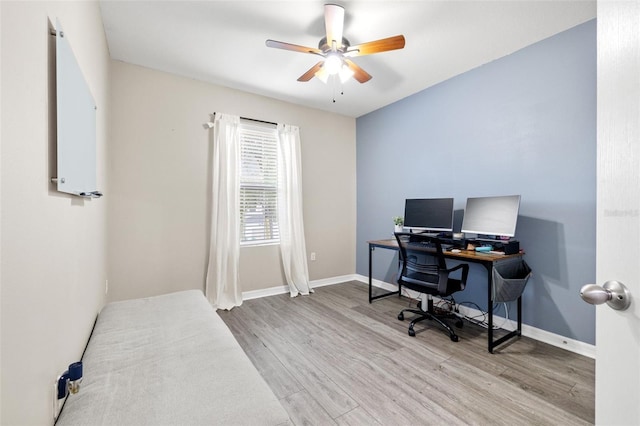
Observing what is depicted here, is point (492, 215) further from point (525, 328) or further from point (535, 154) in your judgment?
point (525, 328)

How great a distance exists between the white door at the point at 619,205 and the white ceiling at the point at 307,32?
1.86 metres

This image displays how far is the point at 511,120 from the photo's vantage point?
8.66 ft

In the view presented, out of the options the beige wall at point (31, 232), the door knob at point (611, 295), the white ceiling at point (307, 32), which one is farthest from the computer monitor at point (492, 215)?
the beige wall at point (31, 232)

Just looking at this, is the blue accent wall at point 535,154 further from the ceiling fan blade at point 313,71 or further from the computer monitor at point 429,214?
the ceiling fan blade at point 313,71

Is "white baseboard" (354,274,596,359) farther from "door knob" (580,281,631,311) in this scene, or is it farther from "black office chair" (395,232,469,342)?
"door knob" (580,281,631,311)

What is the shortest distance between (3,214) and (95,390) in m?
0.83

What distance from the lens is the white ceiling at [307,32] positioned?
2.04m

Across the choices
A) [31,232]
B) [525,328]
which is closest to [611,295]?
[31,232]

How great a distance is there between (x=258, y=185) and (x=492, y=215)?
2.72 meters

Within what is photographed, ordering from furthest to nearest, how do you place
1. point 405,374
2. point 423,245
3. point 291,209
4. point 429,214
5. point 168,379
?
point 291,209
point 429,214
point 423,245
point 405,374
point 168,379

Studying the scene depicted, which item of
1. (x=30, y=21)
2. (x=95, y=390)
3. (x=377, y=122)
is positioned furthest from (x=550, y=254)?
(x=30, y=21)

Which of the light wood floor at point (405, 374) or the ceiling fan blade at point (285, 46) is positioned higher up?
the ceiling fan blade at point (285, 46)

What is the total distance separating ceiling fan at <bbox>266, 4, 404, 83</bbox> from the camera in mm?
1976

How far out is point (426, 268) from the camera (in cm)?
260
